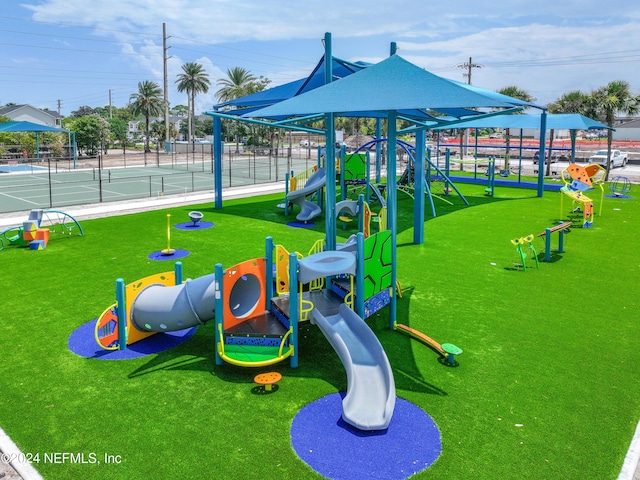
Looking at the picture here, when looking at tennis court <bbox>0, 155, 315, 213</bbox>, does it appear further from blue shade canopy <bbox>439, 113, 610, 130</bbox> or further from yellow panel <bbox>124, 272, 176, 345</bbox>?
yellow panel <bbox>124, 272, 176, 345</bbox>

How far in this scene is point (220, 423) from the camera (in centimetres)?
662

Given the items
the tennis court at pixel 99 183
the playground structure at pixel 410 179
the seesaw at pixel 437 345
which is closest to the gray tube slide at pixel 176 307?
the seesaw at pixel 437 345

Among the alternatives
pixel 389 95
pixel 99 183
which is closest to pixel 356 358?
pixel 389 95

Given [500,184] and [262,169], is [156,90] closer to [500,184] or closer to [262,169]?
[262,169]

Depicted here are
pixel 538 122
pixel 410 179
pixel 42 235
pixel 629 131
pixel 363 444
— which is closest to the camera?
pixel 363 444

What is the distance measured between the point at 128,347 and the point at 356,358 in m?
3.98

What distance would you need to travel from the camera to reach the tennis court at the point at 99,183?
26.2 meters

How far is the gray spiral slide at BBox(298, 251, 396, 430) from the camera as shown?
659 cm

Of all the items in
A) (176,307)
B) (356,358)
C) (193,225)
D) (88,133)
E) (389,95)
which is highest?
(88,133)

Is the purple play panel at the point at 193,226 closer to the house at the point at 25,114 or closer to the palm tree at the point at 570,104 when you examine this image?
the palm tree at the point at 570,104

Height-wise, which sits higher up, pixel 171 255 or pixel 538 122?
pixel 538 122

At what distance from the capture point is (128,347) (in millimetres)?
8836

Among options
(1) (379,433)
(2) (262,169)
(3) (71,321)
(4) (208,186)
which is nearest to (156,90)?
(2) (262,169)

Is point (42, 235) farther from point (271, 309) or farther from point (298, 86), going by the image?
point (271, 309)
